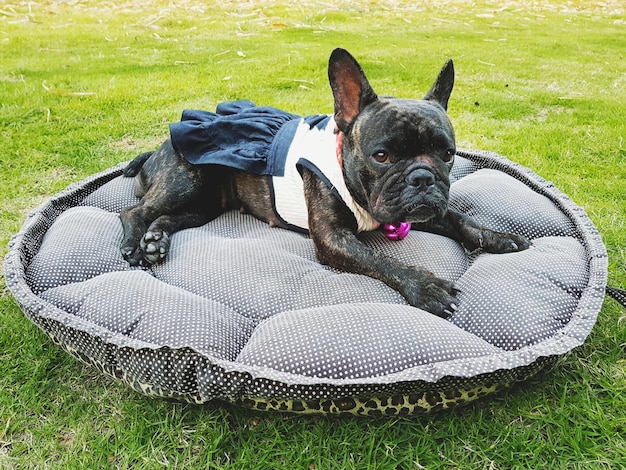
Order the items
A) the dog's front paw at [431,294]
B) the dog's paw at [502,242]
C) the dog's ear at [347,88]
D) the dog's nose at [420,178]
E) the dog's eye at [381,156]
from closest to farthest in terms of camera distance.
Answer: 1. the dog's front paw at [431,294]
2. the dog's nose at [420,178]
3. the dog's eye at [381,156]
4. the dog's ear at [347,88]
5. the dog's paw at [502,242]

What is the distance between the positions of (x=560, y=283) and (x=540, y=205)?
864 millimetres

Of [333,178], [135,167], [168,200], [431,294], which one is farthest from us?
[135,167]

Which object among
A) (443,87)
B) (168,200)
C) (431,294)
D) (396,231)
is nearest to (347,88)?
(443,87)

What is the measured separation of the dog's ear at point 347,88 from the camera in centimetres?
292

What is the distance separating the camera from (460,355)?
2.16 metres

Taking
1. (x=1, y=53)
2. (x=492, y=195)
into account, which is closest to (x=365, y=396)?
(x=492, y=195)

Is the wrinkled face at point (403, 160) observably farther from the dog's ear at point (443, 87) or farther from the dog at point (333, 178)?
the dog's ear at point (443, 87)

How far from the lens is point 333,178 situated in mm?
3057

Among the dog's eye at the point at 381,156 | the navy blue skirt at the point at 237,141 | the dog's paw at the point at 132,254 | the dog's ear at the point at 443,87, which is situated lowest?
the dog's paw at the point at 132,254

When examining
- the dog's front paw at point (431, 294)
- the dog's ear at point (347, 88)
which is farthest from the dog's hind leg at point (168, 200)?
the dog's front paw at point (431, 294)

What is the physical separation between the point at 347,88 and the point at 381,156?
17.4 inches

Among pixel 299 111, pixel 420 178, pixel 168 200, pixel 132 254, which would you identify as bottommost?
pixel 299 111

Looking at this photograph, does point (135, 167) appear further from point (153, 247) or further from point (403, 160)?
point (403, 160)

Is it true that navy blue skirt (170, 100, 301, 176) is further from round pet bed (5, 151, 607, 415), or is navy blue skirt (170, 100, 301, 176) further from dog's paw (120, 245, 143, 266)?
dog's paw (120, 245, 143, 266)
